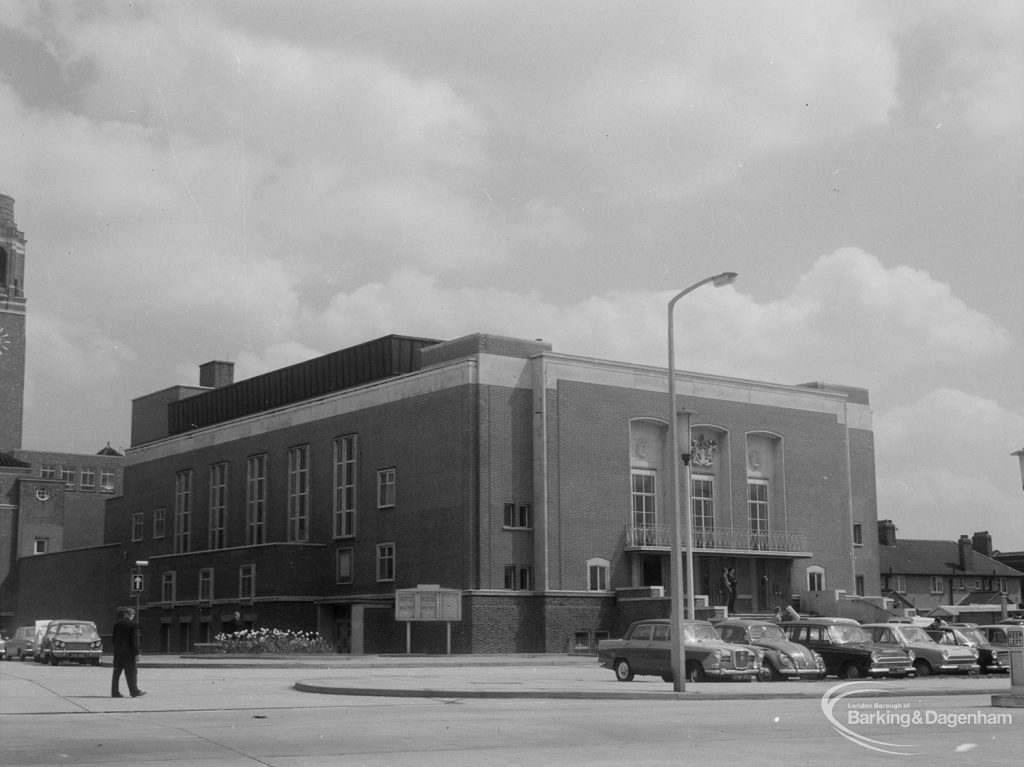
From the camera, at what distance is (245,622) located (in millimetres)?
58406

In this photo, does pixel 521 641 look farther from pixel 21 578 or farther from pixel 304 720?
pixel 21 578

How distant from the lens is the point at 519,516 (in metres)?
53.9

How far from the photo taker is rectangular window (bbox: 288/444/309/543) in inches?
2422

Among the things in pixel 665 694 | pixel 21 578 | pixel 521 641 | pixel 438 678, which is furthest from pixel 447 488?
pixel 21 578

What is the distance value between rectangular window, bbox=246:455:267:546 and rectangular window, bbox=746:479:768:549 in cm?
2270

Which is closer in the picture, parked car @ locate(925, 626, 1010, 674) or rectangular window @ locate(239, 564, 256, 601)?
parked car @ locate(925, 626, 1010, 674)

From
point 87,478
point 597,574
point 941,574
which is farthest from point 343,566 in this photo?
point 87,478

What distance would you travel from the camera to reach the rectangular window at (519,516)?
5350 centimetres

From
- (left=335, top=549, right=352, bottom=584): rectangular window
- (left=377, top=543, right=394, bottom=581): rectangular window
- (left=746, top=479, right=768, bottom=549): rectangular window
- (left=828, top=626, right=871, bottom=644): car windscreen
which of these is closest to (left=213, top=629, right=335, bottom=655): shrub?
(left=377, top=543, right=394, bottom=581): rectangular window

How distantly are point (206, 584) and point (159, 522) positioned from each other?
11.1 meters

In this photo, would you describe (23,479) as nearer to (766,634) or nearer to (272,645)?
(272,645)

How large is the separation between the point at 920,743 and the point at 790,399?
155 ft

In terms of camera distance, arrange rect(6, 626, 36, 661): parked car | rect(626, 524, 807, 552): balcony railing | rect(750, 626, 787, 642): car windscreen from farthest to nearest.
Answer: rect(626, 524, 807, 552): balcony railing → rect(6, 626, 36, 661): parked car → rect(750, 626, 787, 642): car windscreen

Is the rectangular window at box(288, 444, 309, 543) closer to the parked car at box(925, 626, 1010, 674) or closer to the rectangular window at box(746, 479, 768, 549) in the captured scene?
the rectangular window at box(746, 479, 768, 549)
